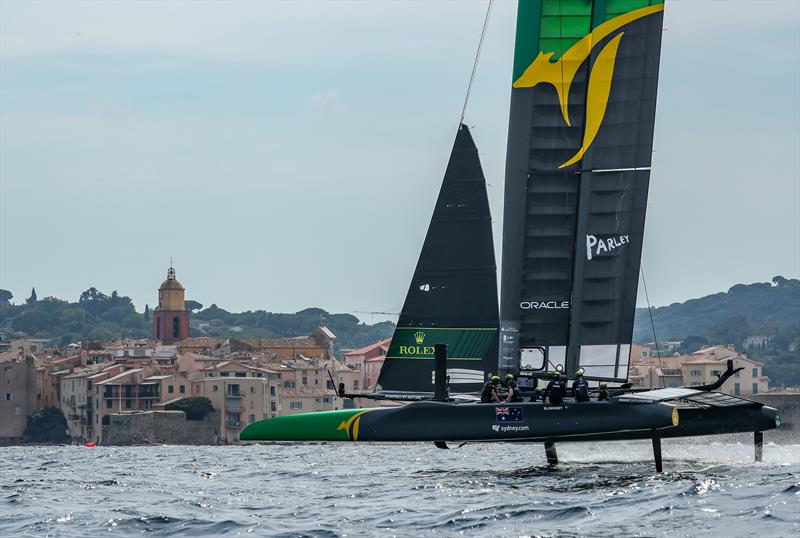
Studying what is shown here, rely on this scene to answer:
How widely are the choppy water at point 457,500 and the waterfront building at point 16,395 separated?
74060mm

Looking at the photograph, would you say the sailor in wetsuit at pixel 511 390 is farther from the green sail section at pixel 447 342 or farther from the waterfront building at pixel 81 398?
the waterfront building at pixel 81 398

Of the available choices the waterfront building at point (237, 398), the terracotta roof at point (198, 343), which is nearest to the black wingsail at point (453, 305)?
the waterfront building at point (237, 398)

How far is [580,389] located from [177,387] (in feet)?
250

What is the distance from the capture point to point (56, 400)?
4038 inches

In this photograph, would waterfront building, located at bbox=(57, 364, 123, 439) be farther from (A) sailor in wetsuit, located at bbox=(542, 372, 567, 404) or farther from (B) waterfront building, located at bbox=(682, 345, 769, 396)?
(A) sailor in wetsuit, located at bbox=(542, 372, 567, 404)

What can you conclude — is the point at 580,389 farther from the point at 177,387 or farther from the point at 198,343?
the point at 198,343

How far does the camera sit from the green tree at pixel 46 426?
318 ft

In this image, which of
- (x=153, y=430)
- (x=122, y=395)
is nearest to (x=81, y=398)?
(x=122, y=395)

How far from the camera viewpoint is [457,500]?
1828 centimetres

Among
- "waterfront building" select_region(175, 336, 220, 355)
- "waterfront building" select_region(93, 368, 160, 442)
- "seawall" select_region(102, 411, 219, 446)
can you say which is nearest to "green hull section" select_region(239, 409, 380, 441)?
"seawall" select_region(102, 411, 219, 446)

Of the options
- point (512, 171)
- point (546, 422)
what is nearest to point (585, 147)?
point (512, 171)

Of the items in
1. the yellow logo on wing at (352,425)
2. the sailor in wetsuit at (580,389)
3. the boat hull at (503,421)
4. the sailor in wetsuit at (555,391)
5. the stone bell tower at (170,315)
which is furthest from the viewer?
the stone bell tower at (170,315)

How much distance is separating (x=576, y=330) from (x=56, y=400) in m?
83.7

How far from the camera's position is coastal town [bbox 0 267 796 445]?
3546 inches
